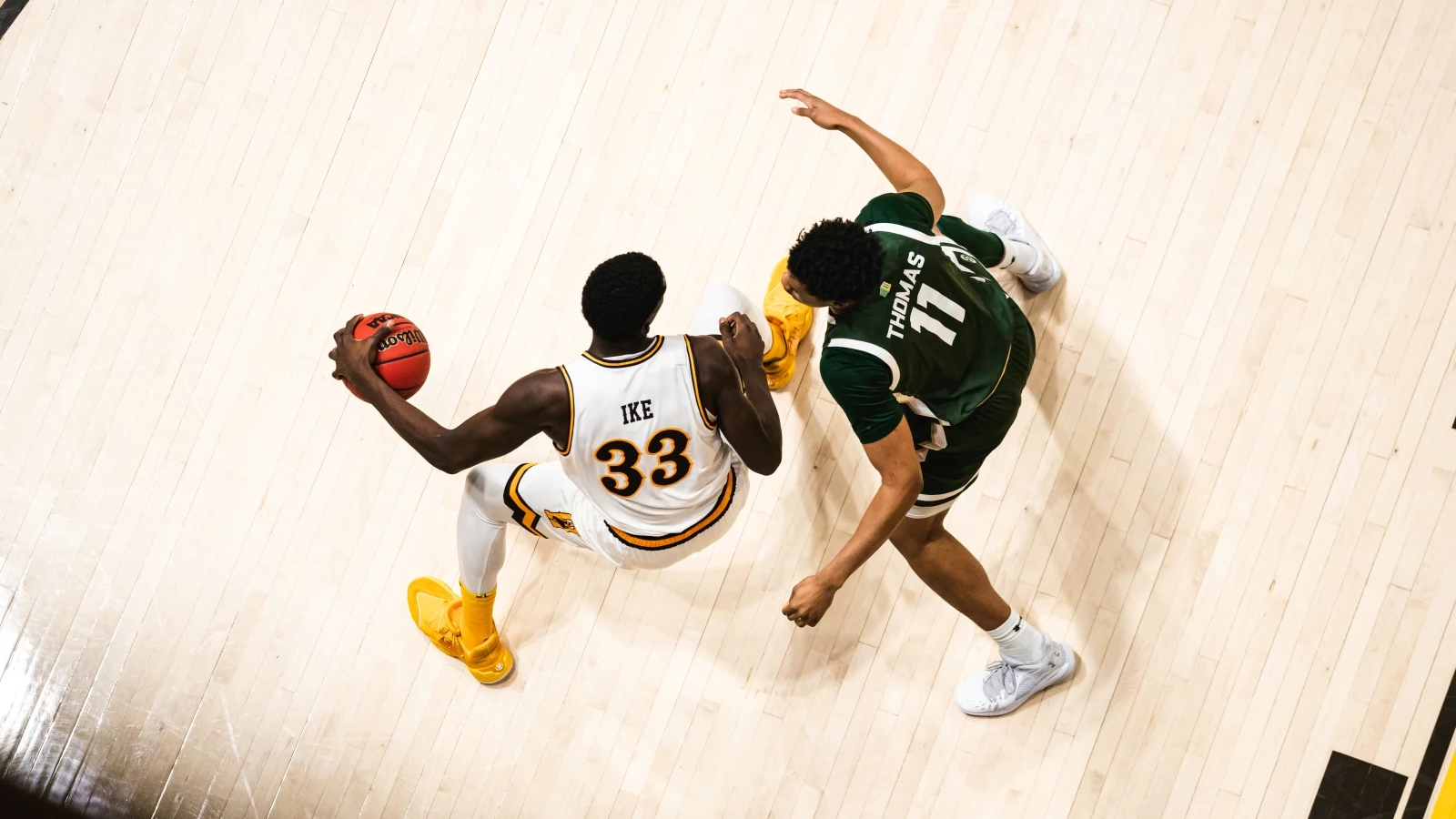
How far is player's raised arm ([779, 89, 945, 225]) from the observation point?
2.96m

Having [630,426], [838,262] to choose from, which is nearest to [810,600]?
[630,426]

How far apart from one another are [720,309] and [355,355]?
45.4 inches

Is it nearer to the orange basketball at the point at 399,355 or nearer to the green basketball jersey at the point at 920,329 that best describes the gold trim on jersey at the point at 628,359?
the green basketball jersey at the point at 920,329

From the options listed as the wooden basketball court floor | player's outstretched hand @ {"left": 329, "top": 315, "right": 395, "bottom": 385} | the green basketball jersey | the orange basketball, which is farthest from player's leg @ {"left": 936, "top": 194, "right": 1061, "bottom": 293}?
player's outstretched hand @ {"left": 329, "top": 315, "right": 395, "bottom": 385}

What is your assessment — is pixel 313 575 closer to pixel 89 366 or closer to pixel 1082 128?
pixel 89 366

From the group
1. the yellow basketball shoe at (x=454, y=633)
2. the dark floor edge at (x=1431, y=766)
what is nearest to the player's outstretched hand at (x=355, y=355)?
the yellow basketball shoe at (x=454, y=633)

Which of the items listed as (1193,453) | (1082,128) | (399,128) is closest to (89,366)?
(399,128)

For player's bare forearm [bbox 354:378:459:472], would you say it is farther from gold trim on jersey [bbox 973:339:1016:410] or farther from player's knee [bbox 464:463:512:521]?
gold trim on jersey [bbox 973:339:1016:410]

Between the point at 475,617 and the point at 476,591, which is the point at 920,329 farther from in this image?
the point at 475,617

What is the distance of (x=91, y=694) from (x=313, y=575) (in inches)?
38.6

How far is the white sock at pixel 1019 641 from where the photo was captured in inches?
137

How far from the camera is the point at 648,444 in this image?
2699 millimetres

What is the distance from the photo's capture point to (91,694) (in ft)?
12.8

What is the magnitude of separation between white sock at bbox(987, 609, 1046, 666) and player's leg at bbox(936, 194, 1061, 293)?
125 centimetres
